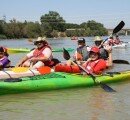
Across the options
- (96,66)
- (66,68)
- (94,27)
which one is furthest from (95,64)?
(94,27)

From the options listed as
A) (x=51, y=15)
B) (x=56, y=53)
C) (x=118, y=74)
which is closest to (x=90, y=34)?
(x=51, y=15)

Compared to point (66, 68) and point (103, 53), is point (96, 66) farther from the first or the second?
point (103, 53)

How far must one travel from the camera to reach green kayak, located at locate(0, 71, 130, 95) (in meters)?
9.23

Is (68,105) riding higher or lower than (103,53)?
lower

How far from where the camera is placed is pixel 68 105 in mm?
8539

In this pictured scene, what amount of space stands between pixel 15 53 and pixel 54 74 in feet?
61.9

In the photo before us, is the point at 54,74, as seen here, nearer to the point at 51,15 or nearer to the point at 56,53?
the point at 56,53

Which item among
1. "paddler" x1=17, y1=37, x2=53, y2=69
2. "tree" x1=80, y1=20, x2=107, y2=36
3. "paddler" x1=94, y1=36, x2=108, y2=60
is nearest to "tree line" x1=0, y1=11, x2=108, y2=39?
"tree" x1=80, y1=20, x2=107, y2=36

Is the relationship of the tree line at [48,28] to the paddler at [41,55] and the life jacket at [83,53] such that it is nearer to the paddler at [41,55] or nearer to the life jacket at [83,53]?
the life jacket at [83,53]

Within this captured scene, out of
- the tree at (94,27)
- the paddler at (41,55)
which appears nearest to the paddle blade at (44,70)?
the paddler at (41,55)

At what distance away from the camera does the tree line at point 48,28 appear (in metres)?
95.3

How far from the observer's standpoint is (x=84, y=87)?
10.5 m

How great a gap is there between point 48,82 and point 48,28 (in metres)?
104

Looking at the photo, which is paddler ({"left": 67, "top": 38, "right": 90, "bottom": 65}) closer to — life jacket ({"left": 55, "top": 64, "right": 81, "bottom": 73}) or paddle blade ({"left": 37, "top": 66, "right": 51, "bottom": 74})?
life jacket ({"left": 55, "top": 64, "right": 81, "bottom": 73})
